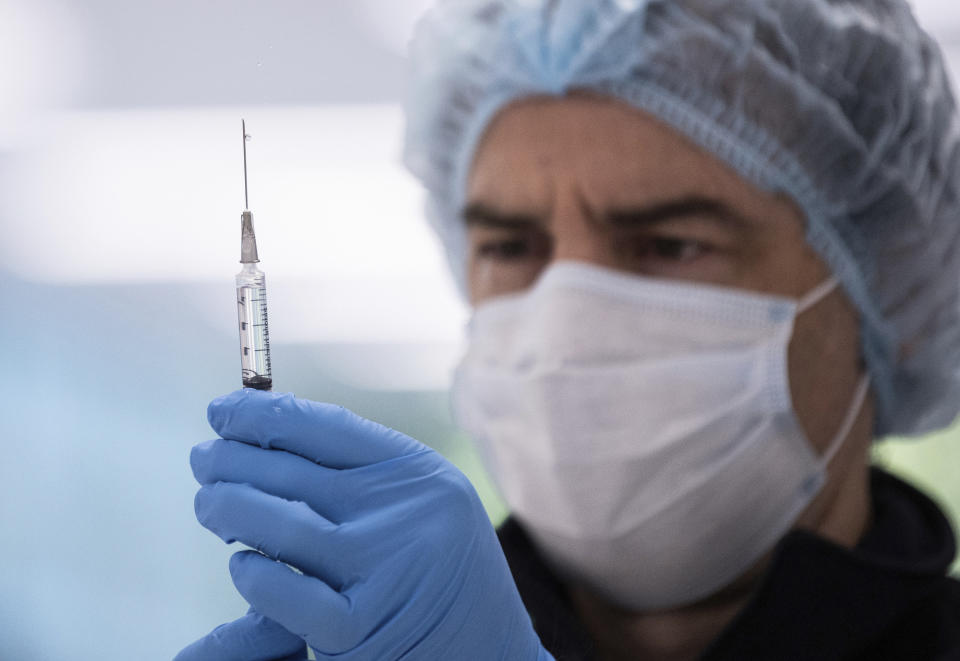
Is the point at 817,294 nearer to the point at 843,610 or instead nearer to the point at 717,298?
the point at 717,298

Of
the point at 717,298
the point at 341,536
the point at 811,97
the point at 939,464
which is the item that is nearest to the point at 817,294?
the point at 717,298

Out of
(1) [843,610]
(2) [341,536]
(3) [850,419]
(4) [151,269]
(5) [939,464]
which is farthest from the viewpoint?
(5) [939,464]

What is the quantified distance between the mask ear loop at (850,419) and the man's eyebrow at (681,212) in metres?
0.30

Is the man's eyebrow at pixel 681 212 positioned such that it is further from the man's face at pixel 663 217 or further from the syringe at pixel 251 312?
the syringe at pixel 251 312

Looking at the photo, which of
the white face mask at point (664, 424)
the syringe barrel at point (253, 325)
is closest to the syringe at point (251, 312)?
the syringe barrel at point (253, 325)

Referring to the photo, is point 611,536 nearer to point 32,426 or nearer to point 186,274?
point 186,274

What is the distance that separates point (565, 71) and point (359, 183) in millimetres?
753

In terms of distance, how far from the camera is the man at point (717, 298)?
105cm

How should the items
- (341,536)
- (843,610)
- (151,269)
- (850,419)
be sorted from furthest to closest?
(151,269)
(850,419)
(843,610)
(341,536)

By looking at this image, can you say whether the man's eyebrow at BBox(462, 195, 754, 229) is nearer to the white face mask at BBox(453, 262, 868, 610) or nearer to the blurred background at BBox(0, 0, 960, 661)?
the white face mask at BBox(453, 262, 868, 610)

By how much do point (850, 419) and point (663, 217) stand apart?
399 mm

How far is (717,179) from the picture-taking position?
1084mm

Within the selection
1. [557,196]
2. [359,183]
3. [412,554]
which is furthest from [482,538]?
[359,183]

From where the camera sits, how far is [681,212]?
42.2 inches
